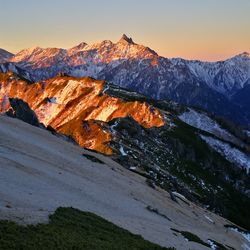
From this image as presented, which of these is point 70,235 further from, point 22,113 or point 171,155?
point 171,155

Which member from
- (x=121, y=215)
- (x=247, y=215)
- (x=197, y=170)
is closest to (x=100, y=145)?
(x=197, y=170)

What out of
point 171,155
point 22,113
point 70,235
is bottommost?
point 70,235

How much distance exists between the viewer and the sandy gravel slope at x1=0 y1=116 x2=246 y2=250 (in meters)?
39.4

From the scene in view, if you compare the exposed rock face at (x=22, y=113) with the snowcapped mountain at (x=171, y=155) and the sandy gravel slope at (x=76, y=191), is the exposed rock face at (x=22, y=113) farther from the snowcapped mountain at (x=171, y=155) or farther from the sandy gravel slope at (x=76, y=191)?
the sandy gravel slope at (x=76, y=191)

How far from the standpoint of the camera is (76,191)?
169 feet

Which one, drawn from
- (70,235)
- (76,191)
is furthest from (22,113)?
(70,235)

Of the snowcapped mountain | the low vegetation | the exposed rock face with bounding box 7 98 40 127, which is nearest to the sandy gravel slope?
the low vegetation

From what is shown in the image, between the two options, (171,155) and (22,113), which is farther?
(171,155)

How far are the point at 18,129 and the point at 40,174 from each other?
27.6m

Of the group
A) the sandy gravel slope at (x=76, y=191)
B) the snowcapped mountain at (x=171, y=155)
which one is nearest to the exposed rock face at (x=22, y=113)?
the snowcapped mountain at (x=171, y=155)

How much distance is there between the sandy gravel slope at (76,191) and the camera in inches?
1551

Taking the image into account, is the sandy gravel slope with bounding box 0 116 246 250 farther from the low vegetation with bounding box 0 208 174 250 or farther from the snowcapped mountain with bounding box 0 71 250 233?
the snowcapped mountain with bounding box 0 71 250 233

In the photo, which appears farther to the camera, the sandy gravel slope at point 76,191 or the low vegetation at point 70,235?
the sandy gravel slope at point 76,191

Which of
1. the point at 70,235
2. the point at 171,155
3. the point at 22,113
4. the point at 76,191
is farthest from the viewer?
the point at 171,155
